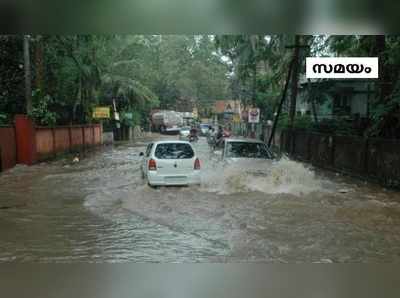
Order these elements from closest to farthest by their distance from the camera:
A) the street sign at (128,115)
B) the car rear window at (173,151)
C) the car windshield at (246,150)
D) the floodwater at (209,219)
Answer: the floodwater at (209,219), the car rear window at (173,151), the car windshield at (246,150), the street sign at (128,115)

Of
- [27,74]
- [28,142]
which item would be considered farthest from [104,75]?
[28,142]

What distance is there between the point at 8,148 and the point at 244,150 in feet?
31.7

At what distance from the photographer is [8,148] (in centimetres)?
1906

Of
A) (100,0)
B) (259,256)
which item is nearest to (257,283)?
(259,256)

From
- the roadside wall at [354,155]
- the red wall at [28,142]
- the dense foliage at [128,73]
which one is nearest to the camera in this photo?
the roadside wall at [354,155]

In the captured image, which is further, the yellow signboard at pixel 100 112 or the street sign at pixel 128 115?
the street sign at pixel 128 115

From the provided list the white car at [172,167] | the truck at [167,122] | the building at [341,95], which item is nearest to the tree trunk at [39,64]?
the white car at [172,167]

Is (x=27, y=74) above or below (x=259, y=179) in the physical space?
above

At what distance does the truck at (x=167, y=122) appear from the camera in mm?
59241

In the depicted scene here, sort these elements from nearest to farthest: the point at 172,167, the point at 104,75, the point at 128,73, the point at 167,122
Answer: the point at 172,167 < the point at 104,75 < the point at 128,73 < the point at 167,122

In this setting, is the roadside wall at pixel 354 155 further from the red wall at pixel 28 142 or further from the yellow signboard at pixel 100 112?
the yellow signboard at pixel 100 112

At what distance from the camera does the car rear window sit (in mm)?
13664

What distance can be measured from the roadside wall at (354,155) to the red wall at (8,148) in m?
12.5

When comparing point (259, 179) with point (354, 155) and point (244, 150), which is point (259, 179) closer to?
point (244, 150)
